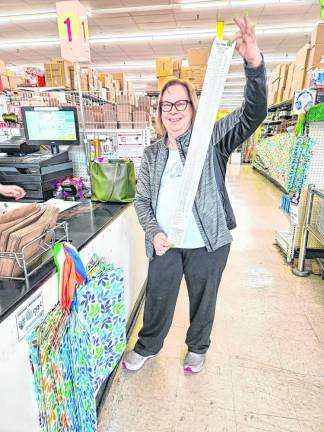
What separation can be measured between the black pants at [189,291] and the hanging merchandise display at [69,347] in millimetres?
443

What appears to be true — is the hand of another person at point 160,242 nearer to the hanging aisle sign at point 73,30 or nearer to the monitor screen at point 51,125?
the monitor screen at point 51,125

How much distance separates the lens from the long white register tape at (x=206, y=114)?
86 centimetres

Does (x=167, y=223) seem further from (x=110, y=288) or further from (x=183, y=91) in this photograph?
(x=183, y=91)

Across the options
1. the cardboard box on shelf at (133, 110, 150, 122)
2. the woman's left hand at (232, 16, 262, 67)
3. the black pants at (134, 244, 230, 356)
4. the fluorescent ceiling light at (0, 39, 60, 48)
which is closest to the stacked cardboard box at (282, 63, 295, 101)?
the cardboard box on shelf at (133, 110, 150, 122)

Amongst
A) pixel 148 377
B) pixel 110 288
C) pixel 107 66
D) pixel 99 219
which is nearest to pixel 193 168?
pixel 110 288

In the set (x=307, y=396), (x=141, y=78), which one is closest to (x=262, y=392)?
(x=307, y=396)

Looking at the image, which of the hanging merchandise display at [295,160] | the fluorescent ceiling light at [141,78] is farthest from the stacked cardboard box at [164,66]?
the fluorescent ceiling light at [141,78]

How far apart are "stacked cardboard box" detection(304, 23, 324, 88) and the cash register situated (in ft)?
10.7

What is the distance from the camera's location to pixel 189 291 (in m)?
1.54

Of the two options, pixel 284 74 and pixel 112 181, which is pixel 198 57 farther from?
pixel 112 181

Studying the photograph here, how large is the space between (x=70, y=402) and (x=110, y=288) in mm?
408

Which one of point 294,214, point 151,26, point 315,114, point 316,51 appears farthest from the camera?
point 151,26

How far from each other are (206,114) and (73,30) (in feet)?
4.77

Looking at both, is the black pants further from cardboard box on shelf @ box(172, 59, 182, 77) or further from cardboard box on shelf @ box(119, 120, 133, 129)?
cardboard box on shelf @ box(172, 59, 182, 77)
